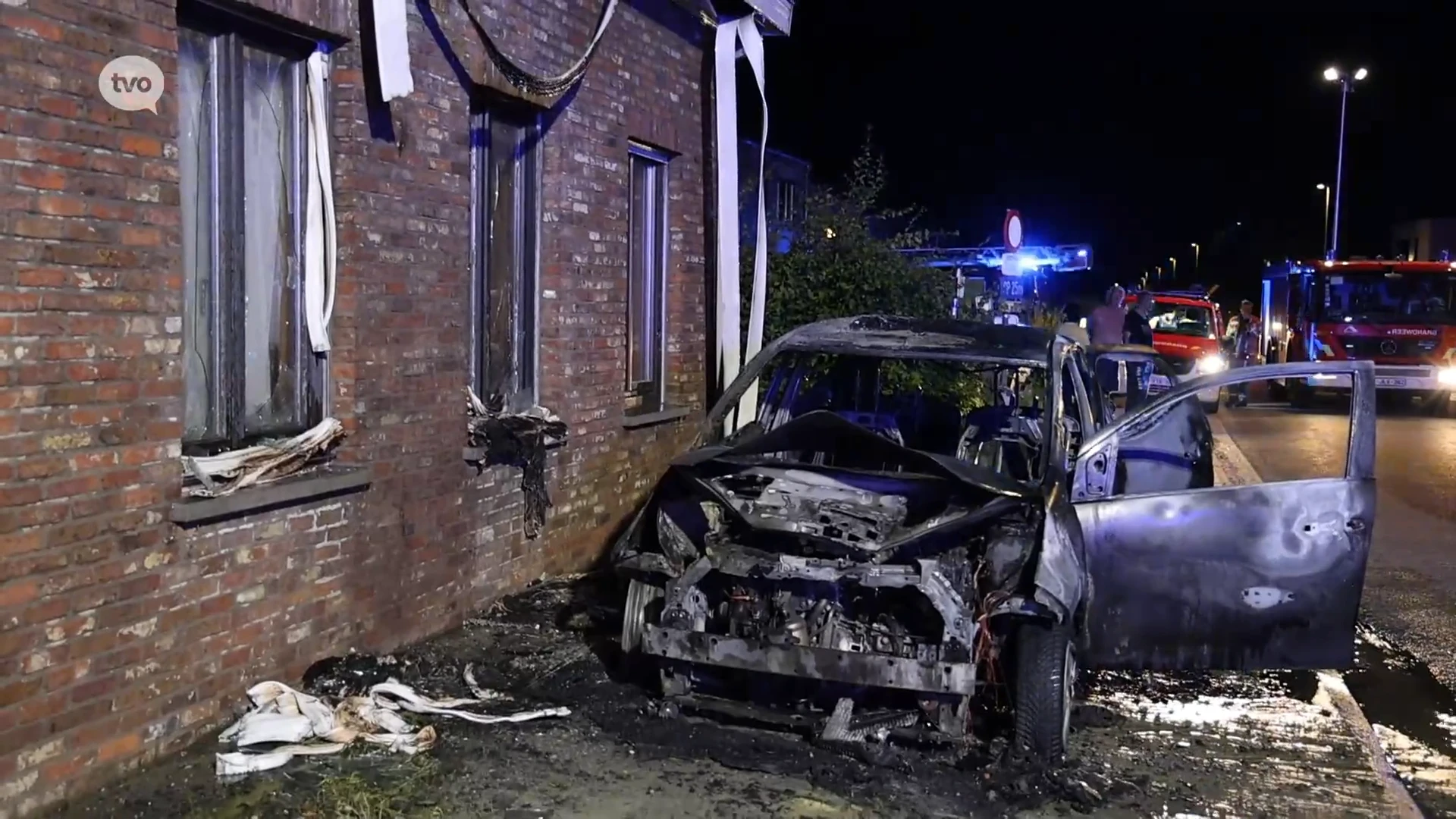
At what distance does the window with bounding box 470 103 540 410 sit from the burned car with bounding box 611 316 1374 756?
164 centimetres

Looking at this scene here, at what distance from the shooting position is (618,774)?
16.8 feet

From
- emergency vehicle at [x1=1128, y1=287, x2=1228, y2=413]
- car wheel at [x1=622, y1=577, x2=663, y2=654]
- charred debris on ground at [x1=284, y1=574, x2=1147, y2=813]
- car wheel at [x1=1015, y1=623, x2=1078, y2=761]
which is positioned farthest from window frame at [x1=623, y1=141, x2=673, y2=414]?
emergency vehicle at [x1=1128, y1=287, x2=1228, y2=413]

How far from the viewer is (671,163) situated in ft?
33.0

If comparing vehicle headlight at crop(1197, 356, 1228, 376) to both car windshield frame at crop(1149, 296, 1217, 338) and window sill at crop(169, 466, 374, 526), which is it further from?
window sill at crop(169, 466, 374, 526)

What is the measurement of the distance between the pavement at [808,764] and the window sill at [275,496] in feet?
2.73

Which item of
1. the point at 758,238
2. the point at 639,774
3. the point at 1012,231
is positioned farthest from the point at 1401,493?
the point at 639,774

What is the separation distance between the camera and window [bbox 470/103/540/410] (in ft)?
24.8

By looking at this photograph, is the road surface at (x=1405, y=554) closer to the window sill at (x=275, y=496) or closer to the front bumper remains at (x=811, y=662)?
the front bumper remains at (x=811, y=662)

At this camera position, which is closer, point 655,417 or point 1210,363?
point 655,417

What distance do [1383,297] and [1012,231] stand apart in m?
10.0

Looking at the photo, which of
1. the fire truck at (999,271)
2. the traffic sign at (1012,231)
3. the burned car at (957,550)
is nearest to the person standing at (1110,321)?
the fire truck at (999,271)

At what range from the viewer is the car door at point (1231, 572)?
20.0 ft

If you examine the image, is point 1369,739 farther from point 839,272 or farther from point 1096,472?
point 839,272

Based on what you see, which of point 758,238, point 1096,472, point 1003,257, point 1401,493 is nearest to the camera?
point 1096,472
